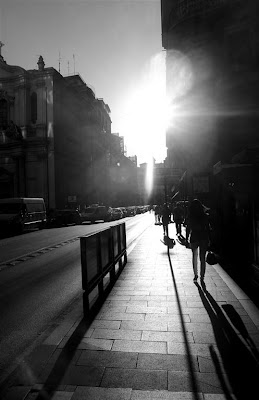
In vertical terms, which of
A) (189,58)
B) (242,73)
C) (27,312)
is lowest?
(27,312)

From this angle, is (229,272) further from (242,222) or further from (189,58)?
(189,58)

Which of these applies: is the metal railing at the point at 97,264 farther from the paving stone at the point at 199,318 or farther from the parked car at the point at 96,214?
the parked car at the point at 96,214

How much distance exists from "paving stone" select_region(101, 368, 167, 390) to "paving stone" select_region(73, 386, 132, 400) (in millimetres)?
84

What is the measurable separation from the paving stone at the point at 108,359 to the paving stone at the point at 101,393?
0.45m

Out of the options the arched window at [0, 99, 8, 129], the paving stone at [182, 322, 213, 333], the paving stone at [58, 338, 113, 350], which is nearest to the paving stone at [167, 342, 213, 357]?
the paving stone at [182, 322, 213, 333]

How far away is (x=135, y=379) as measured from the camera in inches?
126

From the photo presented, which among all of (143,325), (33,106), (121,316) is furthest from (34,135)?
(143,325)

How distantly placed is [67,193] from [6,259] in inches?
1393

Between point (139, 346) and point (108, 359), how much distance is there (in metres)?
0.48

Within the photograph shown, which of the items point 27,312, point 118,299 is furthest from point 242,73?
point 27,312

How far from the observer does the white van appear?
21231 millimetres

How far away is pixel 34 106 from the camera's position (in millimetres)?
42781

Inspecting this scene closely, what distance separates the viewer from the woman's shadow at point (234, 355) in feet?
9.85

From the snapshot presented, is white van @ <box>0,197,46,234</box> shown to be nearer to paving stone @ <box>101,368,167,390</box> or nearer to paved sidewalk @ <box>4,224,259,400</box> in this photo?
paved sidewalk @ <box>4,224,259,400</box>
